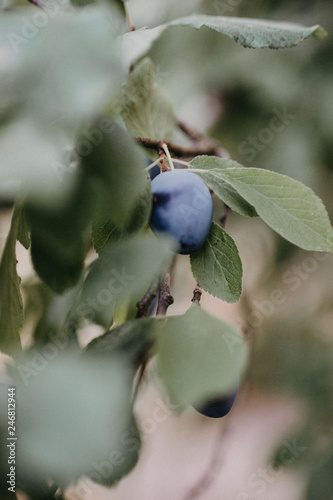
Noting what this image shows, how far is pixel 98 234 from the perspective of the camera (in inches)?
15.6

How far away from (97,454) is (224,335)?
0.11 m

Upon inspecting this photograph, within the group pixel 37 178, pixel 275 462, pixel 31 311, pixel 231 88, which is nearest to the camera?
pixel 37 178

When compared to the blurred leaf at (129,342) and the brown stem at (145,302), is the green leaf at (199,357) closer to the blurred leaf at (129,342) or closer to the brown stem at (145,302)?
the blurred leaf at (129,342)

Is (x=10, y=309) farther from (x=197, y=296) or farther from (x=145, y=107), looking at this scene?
(x=145, y=107)

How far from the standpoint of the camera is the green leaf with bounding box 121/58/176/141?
537mm

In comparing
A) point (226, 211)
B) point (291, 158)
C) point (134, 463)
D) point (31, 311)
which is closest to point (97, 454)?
point (134, 463)

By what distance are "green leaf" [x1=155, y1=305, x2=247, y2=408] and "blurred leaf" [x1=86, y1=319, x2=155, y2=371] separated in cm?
1

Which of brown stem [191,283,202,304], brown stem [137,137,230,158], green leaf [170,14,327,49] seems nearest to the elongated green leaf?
green leaf [170,14,327,49]

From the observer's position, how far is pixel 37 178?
0.78 ft

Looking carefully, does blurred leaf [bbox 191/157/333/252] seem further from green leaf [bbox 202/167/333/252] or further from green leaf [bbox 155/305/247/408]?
green leaf [bbox 155/305/247/408]

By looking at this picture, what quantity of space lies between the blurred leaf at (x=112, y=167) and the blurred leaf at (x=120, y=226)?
0.02 meters

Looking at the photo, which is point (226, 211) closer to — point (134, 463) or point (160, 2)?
point (134, 463)

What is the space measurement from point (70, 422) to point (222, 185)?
0.85 feet

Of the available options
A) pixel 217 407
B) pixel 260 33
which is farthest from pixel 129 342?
pixel 260 33
